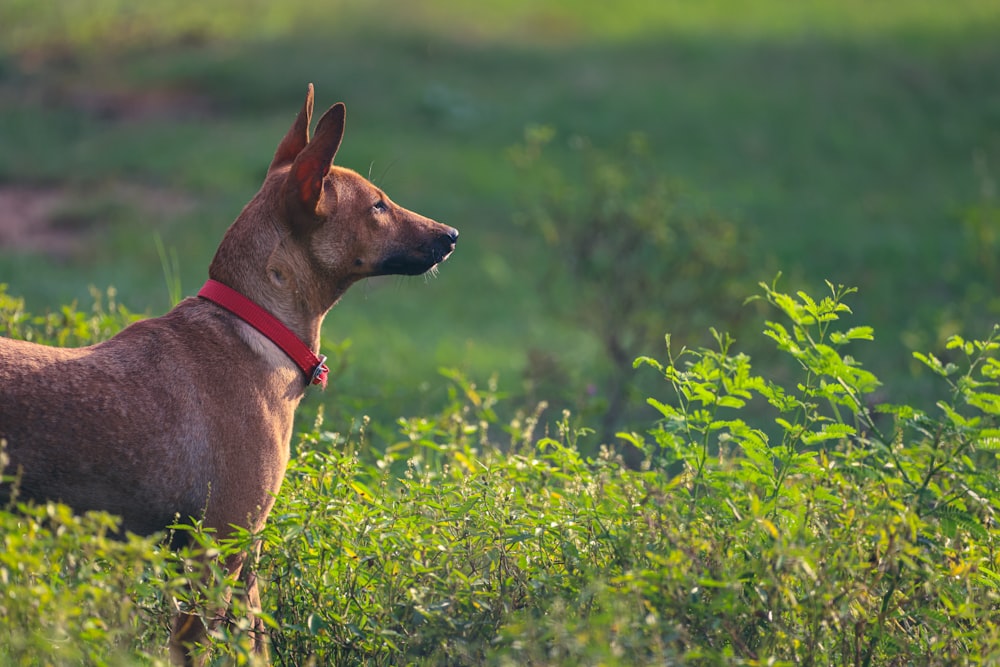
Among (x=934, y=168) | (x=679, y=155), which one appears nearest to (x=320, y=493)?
(x=679, y=155)

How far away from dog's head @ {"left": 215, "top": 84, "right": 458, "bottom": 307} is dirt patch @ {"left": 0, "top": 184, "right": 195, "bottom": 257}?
10168 millimetres

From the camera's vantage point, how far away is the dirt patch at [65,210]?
14.2 metres

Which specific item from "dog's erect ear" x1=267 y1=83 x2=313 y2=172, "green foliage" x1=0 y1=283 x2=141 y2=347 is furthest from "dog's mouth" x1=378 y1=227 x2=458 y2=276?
"green foliage" x1=0 y1=283 x2=141 y2=347

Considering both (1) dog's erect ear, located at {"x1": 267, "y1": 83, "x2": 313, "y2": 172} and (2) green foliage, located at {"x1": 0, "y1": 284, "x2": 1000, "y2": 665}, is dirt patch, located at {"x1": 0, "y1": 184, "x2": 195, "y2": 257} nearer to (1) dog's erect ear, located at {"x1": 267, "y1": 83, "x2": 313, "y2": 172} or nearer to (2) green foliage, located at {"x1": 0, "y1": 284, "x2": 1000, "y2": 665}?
(1) dog's erect ear, located at {"x1": 267, "y1": 83, "x2": 313, "y2": 172}

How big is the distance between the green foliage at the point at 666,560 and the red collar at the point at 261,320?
0.44m

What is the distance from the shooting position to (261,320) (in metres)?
4.36

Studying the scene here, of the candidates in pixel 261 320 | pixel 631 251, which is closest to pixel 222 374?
pixel 261 320

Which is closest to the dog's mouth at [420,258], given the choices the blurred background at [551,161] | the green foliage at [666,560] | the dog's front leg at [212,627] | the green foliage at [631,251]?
the green foliage at [666,560]

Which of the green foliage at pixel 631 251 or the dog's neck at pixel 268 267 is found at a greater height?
the dog's neck at pixel 268 267

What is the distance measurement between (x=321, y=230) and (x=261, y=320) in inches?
17.7

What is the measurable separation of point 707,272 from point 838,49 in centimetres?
1503

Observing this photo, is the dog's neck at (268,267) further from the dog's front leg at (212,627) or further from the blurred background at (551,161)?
the blurred background at (551,161)

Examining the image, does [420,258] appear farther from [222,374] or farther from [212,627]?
[212,627]

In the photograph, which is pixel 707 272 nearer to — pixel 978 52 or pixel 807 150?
pixel 807 150
